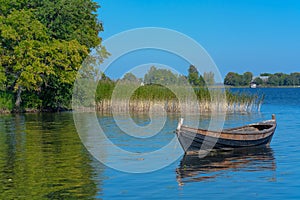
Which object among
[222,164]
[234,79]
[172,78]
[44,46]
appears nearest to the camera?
[222,164]

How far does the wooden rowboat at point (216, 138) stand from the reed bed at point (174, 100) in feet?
62.9

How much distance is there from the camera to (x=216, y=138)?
74.8 feet

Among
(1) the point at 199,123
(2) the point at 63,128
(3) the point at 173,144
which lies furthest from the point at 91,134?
(1) the point at 199,123

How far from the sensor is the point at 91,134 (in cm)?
3134

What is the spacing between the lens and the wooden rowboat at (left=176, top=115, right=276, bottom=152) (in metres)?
22.0

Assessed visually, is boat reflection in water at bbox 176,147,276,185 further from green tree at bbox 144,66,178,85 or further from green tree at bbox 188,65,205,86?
green tree at bbox 188,65,205,86

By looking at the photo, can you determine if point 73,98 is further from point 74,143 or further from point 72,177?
point 72,177

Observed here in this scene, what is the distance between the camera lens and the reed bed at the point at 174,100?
44.8 metres

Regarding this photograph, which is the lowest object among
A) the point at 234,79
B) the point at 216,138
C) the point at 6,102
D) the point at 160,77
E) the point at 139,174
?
the point at 139,174

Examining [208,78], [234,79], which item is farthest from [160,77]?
[234,79]

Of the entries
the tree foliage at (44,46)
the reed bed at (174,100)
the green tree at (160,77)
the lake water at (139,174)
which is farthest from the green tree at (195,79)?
the lake water at (139,174)

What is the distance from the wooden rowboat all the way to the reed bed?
19.2m

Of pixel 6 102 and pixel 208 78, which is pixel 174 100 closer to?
pixel 208 78

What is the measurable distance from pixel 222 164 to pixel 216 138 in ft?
9.14
